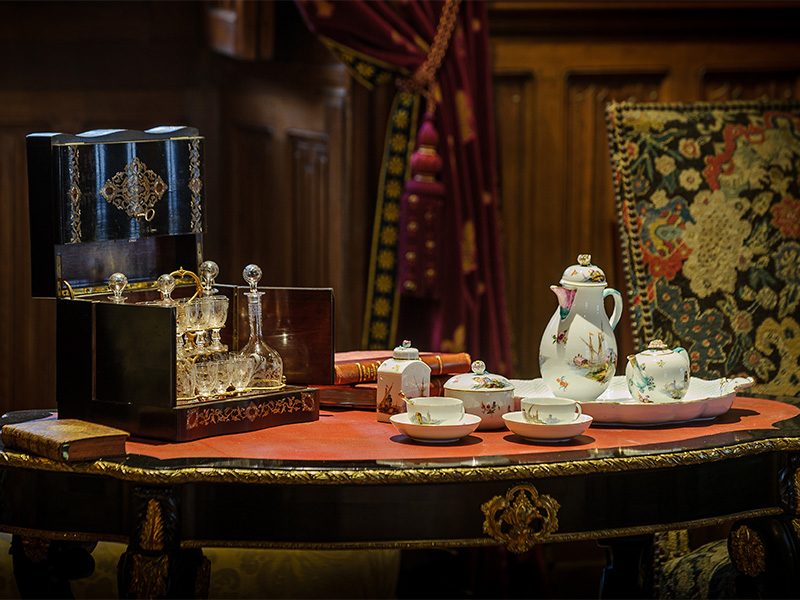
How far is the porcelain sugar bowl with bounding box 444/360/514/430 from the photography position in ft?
6.40

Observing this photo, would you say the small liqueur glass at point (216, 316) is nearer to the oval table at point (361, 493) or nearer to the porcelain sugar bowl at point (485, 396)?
the oval table at point (361, 493)

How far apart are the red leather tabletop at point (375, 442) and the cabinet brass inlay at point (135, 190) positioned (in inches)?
17.8

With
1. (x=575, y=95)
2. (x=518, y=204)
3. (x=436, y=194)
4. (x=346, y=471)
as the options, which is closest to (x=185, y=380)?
(x=346, y=471)

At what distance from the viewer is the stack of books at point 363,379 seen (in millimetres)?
2154

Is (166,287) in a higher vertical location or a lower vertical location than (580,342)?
higher

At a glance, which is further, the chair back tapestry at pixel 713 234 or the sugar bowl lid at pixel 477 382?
Result: the chair back tapestry at pixel 713 234

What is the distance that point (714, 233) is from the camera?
2926 mm

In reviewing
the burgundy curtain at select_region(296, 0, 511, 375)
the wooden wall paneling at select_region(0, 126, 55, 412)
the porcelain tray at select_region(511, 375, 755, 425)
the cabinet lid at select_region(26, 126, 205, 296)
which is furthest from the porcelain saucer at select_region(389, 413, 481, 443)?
the wooden wall paneling at select_region(0, 126, 55, 412)

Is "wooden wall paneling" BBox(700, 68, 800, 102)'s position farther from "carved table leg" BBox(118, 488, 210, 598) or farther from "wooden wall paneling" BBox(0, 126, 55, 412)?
"carved table leg" BBox(118, 488, 210, 598)

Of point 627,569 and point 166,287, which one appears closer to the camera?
point 166,287

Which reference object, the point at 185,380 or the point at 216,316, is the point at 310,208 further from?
the point at 185,380

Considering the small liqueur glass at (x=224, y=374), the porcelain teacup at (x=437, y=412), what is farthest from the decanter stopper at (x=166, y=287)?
the porcelain teacup at (x=437, y=412)

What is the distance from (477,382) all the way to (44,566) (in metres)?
0.89

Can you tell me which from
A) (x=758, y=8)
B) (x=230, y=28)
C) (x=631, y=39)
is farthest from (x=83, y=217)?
(x=758, y=8)
